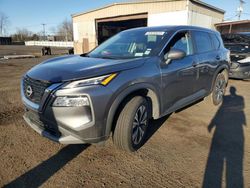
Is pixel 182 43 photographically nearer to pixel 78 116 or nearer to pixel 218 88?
pixel 218 88

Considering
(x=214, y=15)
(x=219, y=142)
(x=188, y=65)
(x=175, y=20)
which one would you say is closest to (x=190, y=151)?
(x=219, y=142)

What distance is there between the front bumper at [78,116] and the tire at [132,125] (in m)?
0.30

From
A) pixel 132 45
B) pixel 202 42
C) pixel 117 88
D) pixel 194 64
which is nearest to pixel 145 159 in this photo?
pixel 117 88

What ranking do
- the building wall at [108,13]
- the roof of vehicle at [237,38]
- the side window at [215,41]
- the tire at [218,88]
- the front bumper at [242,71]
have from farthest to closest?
the building wall at [108,13] < the roof of vehicle at [237,38] < the front bumper at [242,71] < the tire at [218,88] < the side window at [215,41]

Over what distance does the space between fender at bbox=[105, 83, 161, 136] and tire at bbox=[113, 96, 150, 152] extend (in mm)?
147

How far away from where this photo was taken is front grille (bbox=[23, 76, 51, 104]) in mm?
2592

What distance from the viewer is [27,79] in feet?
9.78

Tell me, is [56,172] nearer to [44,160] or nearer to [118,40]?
[44,160]

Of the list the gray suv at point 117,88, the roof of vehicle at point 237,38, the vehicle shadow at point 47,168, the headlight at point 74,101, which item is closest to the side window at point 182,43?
the gray suv at point 117,88

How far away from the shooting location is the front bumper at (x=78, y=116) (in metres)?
2.43

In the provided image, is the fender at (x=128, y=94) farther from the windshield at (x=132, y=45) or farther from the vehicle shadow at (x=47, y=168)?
the vehicle shadow at (x=47, y=168)

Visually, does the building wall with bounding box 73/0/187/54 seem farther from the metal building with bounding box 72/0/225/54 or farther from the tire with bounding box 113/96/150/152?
the tire with bounding box 113/96/150/152

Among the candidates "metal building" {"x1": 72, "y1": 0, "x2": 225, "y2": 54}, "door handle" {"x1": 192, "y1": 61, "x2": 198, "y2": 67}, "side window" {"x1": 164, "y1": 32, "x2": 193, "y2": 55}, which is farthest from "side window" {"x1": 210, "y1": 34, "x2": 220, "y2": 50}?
"metal building" {"x1": 72, "y1": 0, "x2": 225, "y2": 54}

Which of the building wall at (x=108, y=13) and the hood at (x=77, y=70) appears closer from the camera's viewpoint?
the hood at (x=77, y=70)
